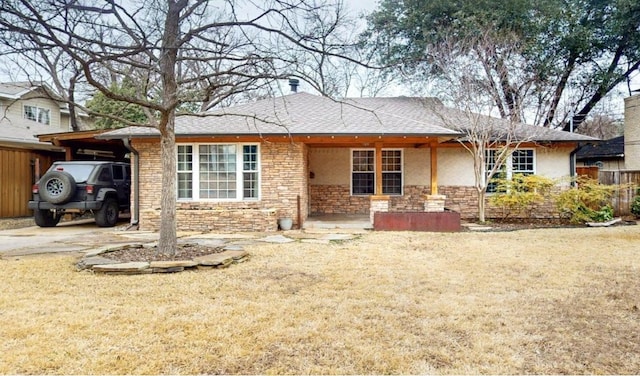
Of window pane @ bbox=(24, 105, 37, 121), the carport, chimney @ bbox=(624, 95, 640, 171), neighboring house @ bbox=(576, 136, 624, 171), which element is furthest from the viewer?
neighboring house @ bbox=(576, 136, 624, 171)

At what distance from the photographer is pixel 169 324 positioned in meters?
3.68

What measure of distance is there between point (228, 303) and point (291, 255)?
2753 millimetres

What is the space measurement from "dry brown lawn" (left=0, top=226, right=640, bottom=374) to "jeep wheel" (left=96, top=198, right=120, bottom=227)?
480 centimetres

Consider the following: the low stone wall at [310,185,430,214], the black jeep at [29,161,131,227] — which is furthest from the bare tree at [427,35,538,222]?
the black jeep at [29,161,131,227]

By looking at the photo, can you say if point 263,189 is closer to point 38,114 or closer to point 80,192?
point 80,192

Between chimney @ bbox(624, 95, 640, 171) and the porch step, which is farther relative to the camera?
chimney @ bbox(624, 95, 640, 171)

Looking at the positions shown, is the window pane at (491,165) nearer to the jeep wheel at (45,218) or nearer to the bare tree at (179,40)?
the bare tree at (179,40)

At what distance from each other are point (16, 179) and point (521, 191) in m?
15.8

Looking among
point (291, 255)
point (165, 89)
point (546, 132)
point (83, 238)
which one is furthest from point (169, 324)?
point (546, 132)

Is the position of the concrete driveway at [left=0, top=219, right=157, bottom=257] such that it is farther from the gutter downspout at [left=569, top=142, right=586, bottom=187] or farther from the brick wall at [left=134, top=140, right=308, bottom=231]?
the gutter downspout at [left=569, top=142, right=586, bottom=187]

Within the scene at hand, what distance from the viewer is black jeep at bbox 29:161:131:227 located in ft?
34.7

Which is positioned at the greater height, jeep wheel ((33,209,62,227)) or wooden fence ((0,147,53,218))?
wooden fence ((0,147,53,218))

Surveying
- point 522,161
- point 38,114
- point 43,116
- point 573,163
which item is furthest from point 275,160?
point 43,116

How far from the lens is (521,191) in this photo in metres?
12.0
